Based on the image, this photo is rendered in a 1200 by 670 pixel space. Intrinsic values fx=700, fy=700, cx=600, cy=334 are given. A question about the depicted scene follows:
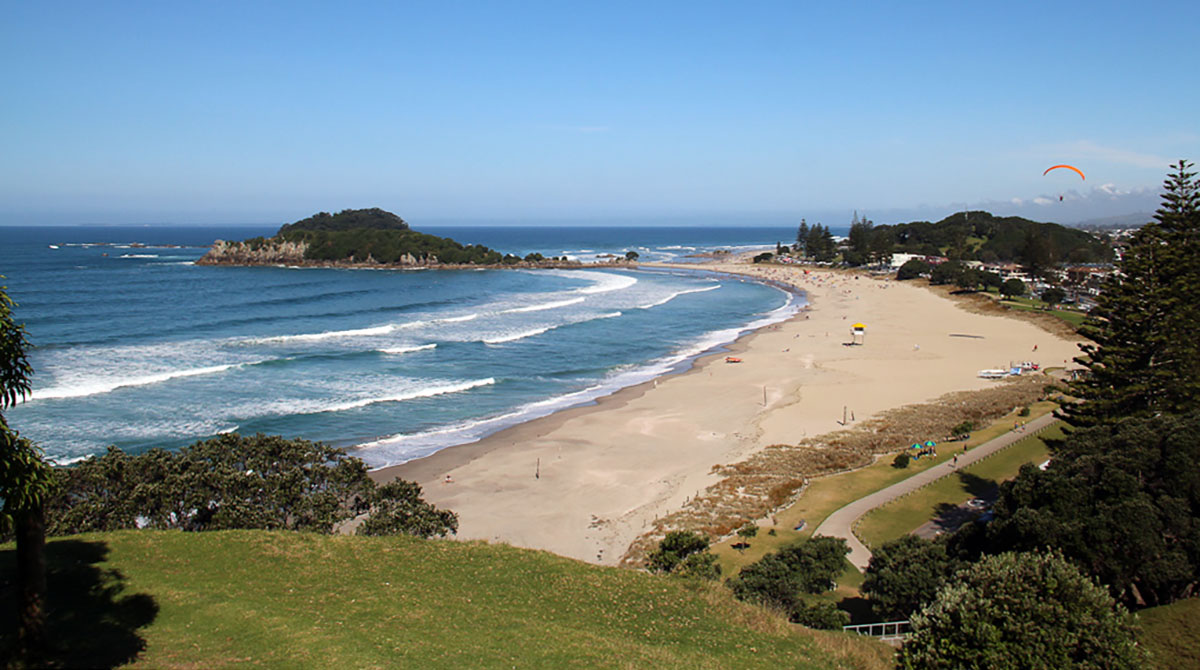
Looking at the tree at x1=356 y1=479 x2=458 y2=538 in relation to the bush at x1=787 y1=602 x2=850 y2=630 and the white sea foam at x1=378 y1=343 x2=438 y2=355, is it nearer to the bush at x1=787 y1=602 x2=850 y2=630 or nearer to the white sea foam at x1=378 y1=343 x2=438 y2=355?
the bush at x1=787 y1=602 x2=850 y2=630

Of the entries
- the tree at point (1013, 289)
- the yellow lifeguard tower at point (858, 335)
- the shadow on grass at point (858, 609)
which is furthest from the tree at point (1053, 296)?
the shadow on grass at point (858, 609)

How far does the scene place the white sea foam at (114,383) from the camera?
31.9 metres

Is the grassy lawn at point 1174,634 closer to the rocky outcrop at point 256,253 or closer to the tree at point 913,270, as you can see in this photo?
the tree at point 913,270

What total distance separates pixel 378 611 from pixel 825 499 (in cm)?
1476

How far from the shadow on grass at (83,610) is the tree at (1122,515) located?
14309mm

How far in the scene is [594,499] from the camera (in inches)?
895

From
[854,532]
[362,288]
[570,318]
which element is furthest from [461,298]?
[854,532]

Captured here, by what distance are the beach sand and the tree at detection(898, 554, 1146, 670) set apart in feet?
34.8

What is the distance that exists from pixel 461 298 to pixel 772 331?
33.7m

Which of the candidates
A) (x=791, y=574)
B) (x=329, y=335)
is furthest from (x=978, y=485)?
(x=329, y=335)

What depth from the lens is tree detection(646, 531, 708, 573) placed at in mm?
15625

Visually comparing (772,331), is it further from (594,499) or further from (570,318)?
(594,499)

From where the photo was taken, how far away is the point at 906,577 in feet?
44.9

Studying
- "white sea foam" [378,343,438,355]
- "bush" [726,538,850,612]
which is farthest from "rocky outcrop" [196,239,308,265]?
"bush" [726,538,850,612]
